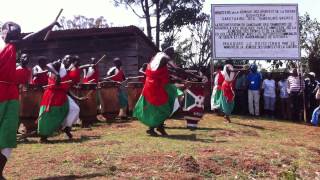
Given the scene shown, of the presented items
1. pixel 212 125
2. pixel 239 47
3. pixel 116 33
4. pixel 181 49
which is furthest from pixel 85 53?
pixel 181 49

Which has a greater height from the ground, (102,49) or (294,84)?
(102,49)

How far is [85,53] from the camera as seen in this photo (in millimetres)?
18828

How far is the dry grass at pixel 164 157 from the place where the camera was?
7109 mm

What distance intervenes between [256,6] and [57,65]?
1050cm

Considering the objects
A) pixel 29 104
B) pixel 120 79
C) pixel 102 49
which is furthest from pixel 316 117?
pixel 29 104

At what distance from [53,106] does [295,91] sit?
960 centimetres

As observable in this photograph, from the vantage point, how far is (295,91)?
17016mm

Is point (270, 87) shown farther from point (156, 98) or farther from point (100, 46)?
point (156, 98)

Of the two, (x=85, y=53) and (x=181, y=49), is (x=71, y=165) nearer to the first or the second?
(x=85, y=53)

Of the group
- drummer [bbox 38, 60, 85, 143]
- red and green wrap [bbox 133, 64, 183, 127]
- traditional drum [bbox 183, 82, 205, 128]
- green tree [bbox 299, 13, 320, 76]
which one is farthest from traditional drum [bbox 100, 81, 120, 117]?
green tree [bbox 299, 13, 320, 76]

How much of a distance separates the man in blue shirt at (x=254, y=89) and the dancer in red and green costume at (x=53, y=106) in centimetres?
858

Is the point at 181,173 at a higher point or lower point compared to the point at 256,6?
lower

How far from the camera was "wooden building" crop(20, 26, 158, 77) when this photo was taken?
59.2ft

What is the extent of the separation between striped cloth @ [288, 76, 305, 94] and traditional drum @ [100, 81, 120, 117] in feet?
20.3
